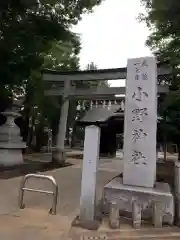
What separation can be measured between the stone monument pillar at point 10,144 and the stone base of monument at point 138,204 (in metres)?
6.75

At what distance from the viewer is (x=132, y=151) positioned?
495 centimetres

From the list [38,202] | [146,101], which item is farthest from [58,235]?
[146,101]

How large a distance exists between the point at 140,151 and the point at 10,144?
6.99m

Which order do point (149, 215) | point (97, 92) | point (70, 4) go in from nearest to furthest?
point (149, 215), point (70, 4), point (97, 92)

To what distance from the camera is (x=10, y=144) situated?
10664 millimetres

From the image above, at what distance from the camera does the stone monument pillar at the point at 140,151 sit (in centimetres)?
451

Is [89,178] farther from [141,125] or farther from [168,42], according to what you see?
[168,42]

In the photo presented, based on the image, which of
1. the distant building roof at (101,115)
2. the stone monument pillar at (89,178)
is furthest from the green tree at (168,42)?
the distant building roof at (101,115)

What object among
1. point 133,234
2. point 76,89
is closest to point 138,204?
point 133,234

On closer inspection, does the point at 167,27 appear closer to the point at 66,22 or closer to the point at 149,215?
the point at 66,22

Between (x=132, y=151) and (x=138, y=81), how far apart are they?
127cm

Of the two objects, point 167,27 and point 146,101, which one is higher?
point 167,27

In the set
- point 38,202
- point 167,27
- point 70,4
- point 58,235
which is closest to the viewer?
point 58,235

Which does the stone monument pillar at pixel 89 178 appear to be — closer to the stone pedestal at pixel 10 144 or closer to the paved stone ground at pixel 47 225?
the paved stone ground at pixel 47 225
